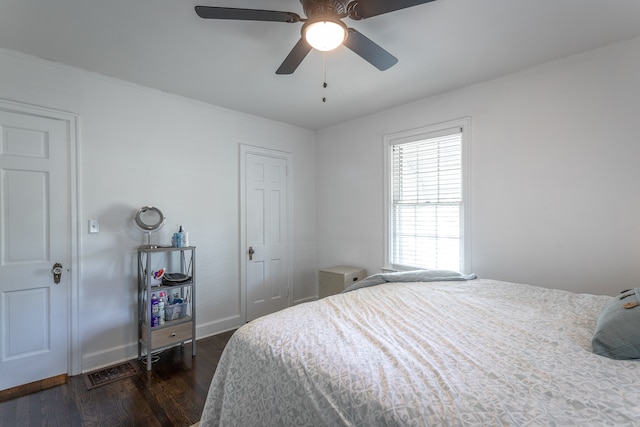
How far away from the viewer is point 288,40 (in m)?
2.09

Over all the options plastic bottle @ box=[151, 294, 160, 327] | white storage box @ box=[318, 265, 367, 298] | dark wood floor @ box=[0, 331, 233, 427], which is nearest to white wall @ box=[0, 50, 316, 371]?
plastic bottle @ box=[151, 294, 160, 327]

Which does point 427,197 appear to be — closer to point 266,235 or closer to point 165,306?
point 266,235

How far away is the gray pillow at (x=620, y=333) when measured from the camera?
1.13 m

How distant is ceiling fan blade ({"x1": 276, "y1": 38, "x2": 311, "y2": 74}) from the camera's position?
1.78 metres

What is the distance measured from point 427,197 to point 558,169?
1.13 m

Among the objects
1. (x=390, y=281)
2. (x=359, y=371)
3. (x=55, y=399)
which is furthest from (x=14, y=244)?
(x=390, y=281)

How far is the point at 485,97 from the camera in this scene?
110 inches

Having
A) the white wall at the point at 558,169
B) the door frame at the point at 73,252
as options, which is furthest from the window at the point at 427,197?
the door frame at the point at 73,252

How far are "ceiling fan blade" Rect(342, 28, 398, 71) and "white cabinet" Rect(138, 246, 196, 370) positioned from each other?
221cm

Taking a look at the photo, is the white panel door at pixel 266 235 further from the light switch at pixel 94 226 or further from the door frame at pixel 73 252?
the door frame at pixel 73 252

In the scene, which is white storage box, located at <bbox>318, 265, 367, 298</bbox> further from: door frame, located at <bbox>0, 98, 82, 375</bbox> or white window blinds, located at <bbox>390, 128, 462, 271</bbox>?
door frame, located at <bbox>0, 98, 82, 375</bbox>

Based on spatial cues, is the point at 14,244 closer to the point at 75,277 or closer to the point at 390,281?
the point at 75,277

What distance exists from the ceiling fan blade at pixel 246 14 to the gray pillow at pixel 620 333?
1.98m

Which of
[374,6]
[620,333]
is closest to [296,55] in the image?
[374,6]
